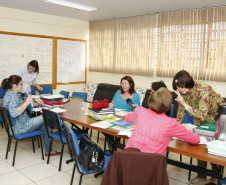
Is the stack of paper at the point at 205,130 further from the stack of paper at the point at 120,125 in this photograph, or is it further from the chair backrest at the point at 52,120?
the chair backrest at the point at 52,120

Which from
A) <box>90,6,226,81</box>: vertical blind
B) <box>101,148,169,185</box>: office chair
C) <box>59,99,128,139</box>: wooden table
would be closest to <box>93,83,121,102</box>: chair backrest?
<box>90,6,226,81</box>: vertical blind

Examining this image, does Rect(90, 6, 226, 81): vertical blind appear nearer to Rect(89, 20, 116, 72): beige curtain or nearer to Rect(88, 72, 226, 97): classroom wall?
Rect(89, 20, 116, 72): beige curtain

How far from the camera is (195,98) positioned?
3.08 m

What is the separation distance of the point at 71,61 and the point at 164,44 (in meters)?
3.02

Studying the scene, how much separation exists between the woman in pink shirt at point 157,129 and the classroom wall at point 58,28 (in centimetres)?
362

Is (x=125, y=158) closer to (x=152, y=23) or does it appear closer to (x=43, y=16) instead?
(x=152, y=23)

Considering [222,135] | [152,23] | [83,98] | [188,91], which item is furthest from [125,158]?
[152,23]

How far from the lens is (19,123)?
3711 mm

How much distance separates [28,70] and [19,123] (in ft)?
7.56

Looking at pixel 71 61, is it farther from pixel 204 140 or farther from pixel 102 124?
pixel 204 140

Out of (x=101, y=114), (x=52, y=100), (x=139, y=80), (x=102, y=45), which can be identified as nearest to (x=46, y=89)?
(x=102, y=45)

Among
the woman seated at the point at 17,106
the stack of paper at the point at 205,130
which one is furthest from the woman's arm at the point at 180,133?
the woman seated at the point at 17,106

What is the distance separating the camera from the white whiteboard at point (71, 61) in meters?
7.41

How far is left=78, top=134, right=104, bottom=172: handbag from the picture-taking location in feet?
8.04
